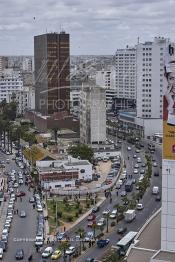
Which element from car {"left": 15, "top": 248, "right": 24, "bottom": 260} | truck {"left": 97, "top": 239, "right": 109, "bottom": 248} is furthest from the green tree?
car {"left": 15, "top": 248, "right": 24, "bottom": 260}

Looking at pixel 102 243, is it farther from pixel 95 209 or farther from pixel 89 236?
pixel 95 209

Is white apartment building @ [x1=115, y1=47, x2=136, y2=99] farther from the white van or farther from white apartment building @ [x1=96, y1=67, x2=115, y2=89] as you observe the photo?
the white van

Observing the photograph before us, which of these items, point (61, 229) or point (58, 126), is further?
point (58, 126)

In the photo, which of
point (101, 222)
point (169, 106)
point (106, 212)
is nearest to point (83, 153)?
point (106, 212)

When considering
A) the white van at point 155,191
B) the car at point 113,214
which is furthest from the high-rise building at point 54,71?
the car at point 113,214

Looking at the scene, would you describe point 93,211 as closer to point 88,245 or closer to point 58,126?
point 88,245

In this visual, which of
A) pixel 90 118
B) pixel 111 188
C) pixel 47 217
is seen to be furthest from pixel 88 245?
pixel 90 118
